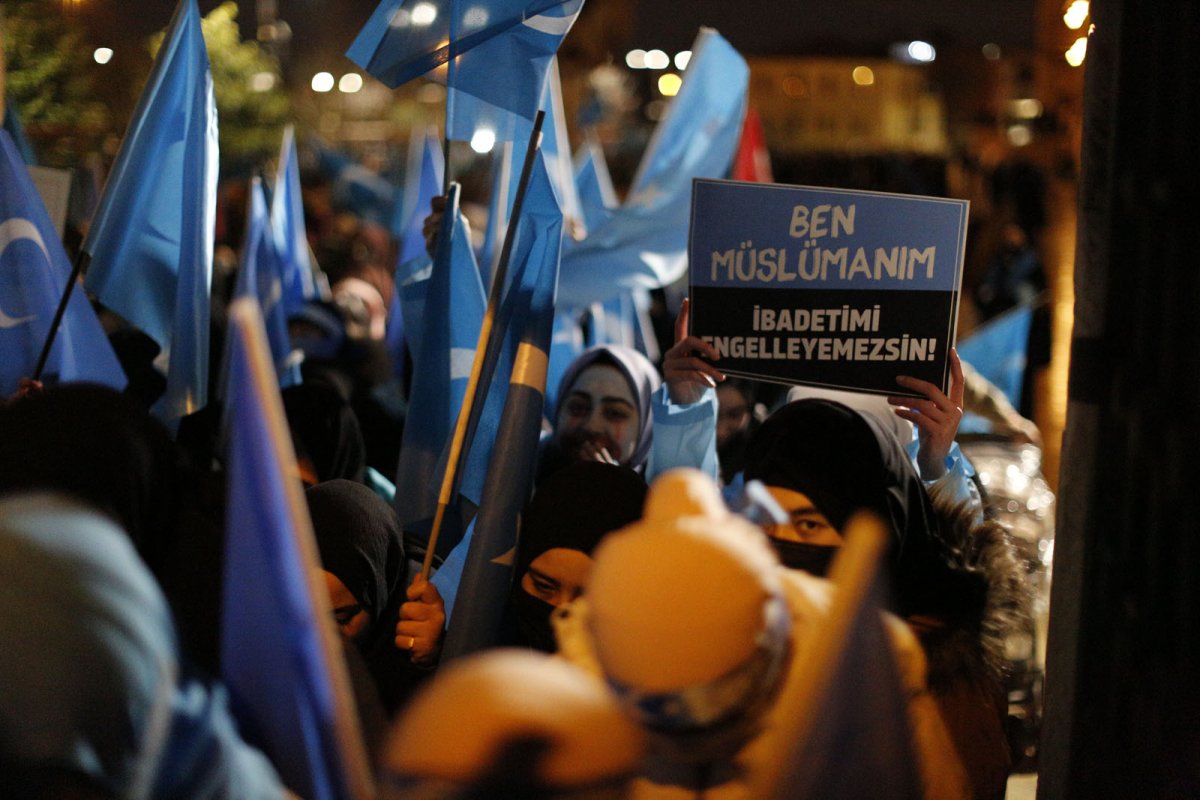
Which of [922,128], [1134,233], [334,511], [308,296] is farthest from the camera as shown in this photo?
[922,128]

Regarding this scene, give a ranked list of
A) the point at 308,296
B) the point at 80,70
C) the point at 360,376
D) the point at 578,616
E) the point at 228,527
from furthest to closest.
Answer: the point at 308,296 → the point at 360,376 → the point at 80,70 → the point at 578,616 → the point at 228,527

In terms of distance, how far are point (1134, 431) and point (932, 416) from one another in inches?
31.3

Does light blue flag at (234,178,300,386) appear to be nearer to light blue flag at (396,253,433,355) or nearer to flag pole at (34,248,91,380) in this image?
light blue flag at (396,253,433,355)

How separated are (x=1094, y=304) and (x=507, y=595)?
1.41 metres

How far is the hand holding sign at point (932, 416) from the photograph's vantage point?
3.02m

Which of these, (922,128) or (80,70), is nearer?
(80,70)

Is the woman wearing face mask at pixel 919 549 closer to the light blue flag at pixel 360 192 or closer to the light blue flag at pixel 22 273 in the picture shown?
the light blue flag at pixel 22 273

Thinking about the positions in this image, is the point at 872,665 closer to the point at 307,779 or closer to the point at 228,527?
the point at 307,779

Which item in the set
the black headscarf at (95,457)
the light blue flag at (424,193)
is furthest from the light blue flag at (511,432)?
the light blue flag at (424,193)

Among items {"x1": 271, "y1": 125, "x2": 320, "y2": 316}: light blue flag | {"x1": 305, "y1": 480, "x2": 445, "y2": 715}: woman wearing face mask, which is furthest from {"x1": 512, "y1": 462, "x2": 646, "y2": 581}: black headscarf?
{"x1": 271, "y1": 125, "x2": 320, "y2": 316}: light blue flag

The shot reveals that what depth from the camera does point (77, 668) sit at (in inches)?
61.8

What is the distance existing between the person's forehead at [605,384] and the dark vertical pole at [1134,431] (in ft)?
6.56

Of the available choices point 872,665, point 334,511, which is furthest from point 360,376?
point 872,665

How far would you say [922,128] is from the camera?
83.2 meters
